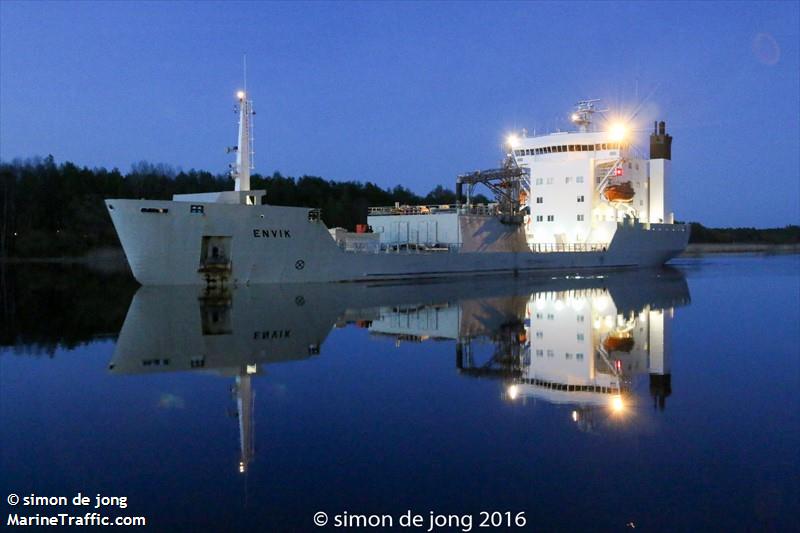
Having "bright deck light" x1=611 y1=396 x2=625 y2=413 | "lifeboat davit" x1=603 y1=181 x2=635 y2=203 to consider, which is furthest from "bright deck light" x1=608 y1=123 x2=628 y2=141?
"bright deck light" x1=611 y1=396 x2=625 y2=413

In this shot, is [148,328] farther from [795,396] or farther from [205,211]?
[795,396]

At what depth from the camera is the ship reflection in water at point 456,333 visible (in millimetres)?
8820

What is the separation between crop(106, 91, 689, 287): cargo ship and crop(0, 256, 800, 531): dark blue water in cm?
674

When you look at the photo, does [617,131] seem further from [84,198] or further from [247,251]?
[84,198]

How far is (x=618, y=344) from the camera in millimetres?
12258

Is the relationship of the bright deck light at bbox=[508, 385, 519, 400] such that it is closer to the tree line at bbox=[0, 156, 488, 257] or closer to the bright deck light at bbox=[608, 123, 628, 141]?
the bright deck light at bbox=[608, 123, 628, 141]

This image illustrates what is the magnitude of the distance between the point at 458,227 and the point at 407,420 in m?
25.5

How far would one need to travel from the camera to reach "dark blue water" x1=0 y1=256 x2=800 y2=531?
16.1 feet

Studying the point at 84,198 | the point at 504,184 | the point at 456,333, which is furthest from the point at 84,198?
the point at 456,333

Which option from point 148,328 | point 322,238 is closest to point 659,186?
point 322,238

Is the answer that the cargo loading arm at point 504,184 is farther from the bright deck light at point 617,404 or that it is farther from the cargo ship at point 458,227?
the bright deck light at point 617,404

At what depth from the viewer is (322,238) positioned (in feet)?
82.8

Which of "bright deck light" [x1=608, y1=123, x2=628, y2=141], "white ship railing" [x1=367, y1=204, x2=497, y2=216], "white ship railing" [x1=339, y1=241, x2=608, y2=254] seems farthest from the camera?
"bright deck light" [x1=608, y1=123, x2=628, y2=141]

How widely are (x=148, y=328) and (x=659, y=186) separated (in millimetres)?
34872
